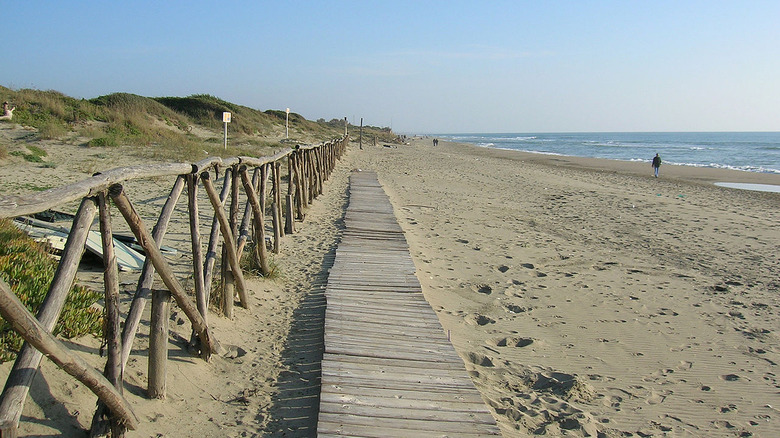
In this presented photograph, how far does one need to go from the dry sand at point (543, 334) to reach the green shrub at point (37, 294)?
0.49ft

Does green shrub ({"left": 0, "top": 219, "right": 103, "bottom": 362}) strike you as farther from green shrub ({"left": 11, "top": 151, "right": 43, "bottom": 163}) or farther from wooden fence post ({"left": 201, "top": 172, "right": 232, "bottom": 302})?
green shrub ({"left": 11, "top": 151, "right": 43, "bottom": 163})

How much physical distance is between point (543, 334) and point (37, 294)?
401cm

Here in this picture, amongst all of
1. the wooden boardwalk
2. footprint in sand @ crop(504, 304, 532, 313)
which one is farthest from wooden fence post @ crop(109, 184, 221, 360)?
footprint in sand @ crop(504, 304, 532, 313)

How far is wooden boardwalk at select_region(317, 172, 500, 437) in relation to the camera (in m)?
3.18

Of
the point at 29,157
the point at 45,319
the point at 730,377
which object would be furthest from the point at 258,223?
the point at 29,157

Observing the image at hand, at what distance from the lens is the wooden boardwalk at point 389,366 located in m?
3.18

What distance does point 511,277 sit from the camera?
23.1 ft

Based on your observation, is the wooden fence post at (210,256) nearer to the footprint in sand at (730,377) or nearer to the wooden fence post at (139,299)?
the wooden fence post at (139,299)

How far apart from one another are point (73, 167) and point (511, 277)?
32.3 ft

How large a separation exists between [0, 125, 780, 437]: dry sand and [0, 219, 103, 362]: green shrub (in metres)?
0.15

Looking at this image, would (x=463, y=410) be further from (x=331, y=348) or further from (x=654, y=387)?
(x=654, y=387)

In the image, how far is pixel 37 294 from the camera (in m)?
3.24

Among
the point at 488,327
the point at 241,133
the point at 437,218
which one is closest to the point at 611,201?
the point at 437,218

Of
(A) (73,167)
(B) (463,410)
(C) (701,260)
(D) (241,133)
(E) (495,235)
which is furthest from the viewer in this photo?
(D) (241,133)
